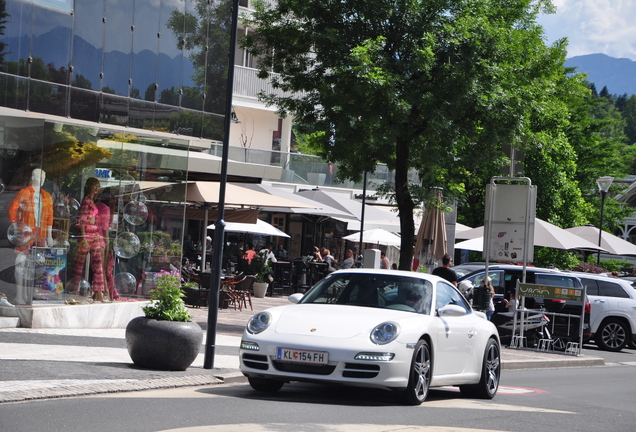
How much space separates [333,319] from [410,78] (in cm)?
1004

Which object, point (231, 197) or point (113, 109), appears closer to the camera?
point (113, 109)

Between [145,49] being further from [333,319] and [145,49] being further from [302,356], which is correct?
[302,356]

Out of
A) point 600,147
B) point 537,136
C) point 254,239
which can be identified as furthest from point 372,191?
point 537,136

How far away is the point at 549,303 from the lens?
68.9 feet

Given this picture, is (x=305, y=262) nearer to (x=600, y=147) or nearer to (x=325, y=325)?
(x=325, y=325)

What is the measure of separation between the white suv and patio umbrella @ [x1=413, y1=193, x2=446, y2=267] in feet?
13.9

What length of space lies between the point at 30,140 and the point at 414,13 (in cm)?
824

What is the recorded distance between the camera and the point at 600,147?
51.3 metres

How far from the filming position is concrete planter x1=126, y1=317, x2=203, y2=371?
10.7 m

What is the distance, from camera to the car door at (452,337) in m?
10.1

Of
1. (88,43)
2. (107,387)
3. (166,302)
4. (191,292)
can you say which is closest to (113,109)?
(88,43)

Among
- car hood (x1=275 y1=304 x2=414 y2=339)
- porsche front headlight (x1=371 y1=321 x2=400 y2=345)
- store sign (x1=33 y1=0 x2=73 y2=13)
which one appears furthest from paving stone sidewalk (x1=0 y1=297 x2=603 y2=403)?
store sign (x1=33 y1=0 x2=73 y2=13)

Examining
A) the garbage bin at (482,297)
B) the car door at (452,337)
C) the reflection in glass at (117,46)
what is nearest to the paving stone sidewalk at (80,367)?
the car door at (452,337)

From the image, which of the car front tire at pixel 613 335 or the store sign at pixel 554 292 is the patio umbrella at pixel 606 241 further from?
the store sign at pixel 554 292
